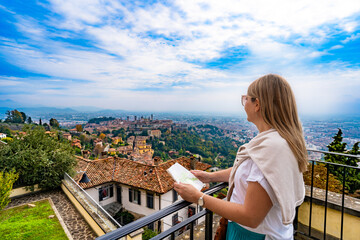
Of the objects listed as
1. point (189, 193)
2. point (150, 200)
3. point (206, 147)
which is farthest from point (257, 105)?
point (206, 147)

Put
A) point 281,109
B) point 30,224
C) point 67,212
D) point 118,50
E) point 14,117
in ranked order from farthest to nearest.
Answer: point 118,50
point 14,117
point 67,212
point 30,224
point 281,109

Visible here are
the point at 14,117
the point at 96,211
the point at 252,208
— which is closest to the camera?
the point at 252,208

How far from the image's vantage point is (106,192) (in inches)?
731

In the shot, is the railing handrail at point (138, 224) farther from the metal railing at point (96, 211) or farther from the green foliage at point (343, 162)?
the metal railing at point (96, 211)

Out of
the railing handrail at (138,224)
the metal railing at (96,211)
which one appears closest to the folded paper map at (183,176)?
the railing handrail at (138,224)

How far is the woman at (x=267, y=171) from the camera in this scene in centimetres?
89

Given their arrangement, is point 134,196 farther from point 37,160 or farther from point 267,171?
point 267,171

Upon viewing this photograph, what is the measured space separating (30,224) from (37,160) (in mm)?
5063

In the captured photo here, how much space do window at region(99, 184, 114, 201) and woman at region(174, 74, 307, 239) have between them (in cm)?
1978

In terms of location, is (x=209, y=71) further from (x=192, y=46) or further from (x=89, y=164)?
(x=89, y=164)

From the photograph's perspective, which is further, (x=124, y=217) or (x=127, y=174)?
(x=127, y=174)

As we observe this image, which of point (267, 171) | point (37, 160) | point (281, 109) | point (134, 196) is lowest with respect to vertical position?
point (134, 196)

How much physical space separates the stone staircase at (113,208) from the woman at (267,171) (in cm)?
1967

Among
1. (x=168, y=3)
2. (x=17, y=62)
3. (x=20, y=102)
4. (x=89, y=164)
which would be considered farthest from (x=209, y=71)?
(x=20, y=102)
